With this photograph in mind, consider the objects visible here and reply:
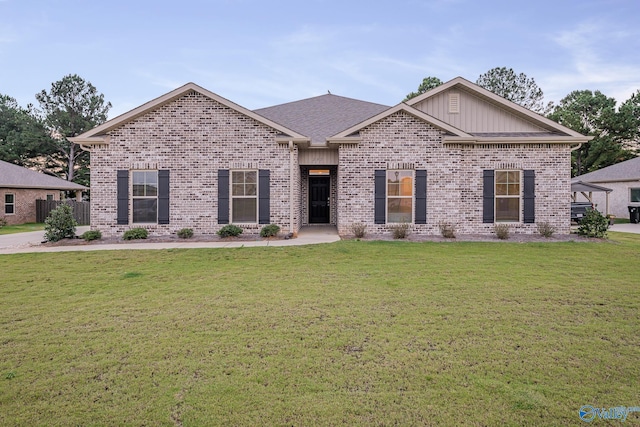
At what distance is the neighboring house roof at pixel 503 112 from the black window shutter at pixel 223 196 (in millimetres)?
7114

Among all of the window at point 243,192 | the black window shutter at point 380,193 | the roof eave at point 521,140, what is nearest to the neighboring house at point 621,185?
the roof eave at point 521,140

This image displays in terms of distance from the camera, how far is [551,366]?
3400mm

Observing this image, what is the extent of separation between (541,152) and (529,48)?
11072mm

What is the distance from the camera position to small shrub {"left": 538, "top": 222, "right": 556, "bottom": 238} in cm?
1255

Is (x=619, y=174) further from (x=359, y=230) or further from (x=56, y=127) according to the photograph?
(x=56, y=127)

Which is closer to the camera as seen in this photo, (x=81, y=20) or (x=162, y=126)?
(x=162, y=126)

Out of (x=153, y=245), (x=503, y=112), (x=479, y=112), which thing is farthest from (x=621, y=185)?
(x=153, y=245)

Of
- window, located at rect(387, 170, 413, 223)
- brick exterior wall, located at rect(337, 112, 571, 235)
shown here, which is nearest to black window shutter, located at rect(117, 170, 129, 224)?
brick exterior wall, located at rect(337, 112, 571, 235)

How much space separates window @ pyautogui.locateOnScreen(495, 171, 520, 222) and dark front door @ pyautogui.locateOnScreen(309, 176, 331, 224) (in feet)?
22.3

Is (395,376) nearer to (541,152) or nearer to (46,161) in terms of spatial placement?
(541,152)

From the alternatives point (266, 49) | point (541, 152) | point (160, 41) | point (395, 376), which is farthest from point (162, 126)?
point (541, 152)

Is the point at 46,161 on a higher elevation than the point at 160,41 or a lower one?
lower

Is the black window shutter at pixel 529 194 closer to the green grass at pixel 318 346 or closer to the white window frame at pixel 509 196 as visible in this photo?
the white window frame at pixel 509 196

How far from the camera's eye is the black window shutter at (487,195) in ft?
43.0
